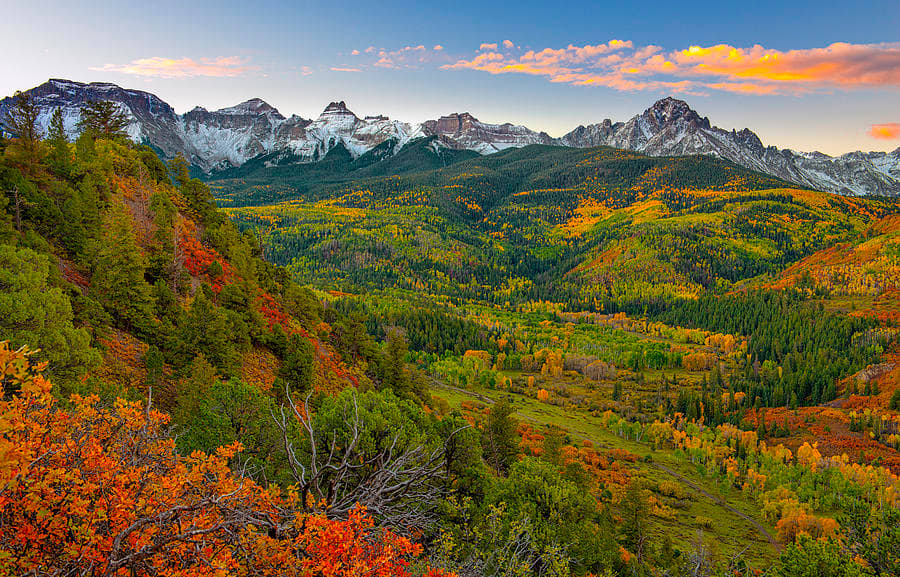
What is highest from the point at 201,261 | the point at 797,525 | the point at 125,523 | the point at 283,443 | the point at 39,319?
the point at 125,523

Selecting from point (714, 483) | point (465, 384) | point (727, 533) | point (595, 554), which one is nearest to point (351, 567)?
point (595, 554)

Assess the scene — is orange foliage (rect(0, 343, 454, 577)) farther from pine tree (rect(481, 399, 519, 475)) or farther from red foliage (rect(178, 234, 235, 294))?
red foliage (rect(178, 234, 235, 294))

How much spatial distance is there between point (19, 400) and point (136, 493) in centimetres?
313

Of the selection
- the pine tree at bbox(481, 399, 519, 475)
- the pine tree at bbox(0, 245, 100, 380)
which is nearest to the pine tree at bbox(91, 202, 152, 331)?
the pine tree at bbox(0, 245, 100, 380)

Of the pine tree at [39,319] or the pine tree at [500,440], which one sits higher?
the pine tree at [39,319]

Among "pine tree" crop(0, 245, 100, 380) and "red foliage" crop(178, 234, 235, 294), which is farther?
"red foliage" crop(178, 234, 235, 294)

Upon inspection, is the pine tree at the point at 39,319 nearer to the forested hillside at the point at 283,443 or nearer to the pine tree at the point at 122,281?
the forested hillside at the point at 283,443

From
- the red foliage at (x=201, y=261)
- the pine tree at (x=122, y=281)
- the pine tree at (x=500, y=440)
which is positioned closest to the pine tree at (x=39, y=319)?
the pine tree at (x=122, y=281)

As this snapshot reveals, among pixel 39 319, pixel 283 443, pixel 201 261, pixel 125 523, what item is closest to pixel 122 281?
pixel 39 319

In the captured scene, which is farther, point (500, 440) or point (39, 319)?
point (500, 440)

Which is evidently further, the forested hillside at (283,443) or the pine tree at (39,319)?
the pine tree at (39,319)

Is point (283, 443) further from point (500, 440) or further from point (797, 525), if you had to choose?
point (797, 525)

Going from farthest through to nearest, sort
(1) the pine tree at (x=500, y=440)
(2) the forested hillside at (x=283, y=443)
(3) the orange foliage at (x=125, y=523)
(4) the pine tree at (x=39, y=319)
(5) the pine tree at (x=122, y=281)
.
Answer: (1) the pine tree at (x=500, y=440), (5) the pine tree at (x=122, y=281), (4) the pine tree at (x=39, y=319), (2) the forested hillside at (x=283, y=443), (3) the orange foliage at (x=125, y=523)

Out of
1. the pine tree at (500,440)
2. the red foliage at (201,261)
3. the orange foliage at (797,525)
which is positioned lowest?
the orange foliage at (797,525)
